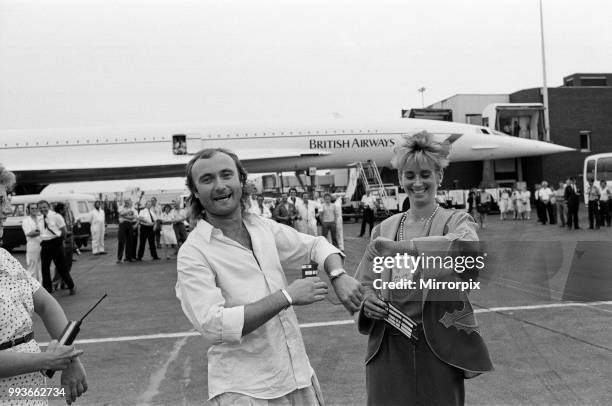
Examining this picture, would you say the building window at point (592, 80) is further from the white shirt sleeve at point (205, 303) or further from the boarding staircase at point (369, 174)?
the white shirt sleeve at point (205, 303)

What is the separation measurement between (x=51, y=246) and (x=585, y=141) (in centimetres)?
3773

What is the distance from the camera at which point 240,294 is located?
7.18 feet

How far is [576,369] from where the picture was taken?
16.1 ft

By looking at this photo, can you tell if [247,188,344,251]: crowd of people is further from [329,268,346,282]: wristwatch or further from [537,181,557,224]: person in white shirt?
[329,268,346,282]: wristwatch

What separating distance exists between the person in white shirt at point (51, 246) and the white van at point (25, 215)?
5.60 meters

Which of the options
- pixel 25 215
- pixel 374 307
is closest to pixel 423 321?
pixel 374 307

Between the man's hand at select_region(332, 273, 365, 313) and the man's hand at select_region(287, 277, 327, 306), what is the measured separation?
143mm

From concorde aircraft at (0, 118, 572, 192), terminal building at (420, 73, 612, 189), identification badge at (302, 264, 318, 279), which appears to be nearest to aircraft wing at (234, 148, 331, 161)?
concorde aircraft at (0, 118, 572, 192)

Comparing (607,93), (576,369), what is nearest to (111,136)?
(576,369)

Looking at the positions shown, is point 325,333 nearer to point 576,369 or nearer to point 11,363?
point 576,369

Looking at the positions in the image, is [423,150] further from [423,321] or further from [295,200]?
[295,200]

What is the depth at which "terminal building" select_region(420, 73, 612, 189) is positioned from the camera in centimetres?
3666

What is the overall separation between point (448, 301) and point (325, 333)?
4.37 m

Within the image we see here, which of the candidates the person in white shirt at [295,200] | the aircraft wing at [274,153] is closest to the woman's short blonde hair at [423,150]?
the person in white shirt at [295,200]
